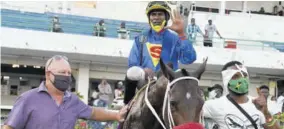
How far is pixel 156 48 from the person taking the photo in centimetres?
634

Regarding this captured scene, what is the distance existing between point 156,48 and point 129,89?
593 millimetres

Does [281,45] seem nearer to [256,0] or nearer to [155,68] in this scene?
[256,0]

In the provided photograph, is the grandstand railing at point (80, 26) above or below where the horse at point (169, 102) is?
above

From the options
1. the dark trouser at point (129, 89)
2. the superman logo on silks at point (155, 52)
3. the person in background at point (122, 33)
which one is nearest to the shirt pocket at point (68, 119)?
the dark trouser at point (129, 89)

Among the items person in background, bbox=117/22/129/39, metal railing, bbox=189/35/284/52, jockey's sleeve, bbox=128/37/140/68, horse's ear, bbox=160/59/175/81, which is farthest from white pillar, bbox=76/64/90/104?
horse's ear, bbox=160/59/175/81

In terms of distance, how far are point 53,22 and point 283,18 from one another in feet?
45.3

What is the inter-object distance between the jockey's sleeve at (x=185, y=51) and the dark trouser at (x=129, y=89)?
0.61 m

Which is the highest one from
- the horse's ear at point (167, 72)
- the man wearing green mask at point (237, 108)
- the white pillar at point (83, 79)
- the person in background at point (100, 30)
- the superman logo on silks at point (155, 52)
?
the person in background at point (100, 30)

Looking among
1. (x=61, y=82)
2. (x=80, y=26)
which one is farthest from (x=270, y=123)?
(x=80, y=26)

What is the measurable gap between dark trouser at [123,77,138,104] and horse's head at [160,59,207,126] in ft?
3.53

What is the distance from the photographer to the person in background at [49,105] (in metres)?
5.39

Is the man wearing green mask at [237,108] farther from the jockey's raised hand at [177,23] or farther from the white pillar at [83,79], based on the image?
the white pillar at [83,79]

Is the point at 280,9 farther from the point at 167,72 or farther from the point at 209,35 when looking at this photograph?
the point at 167,72

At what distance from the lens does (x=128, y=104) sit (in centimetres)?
609
